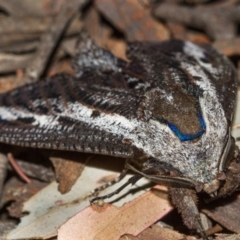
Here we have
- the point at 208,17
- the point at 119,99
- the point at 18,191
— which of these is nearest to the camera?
the point at 119,99

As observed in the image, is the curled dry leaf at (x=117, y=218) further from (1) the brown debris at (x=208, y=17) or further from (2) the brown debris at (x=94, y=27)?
(1) the brown debris at (x=208, y=17)

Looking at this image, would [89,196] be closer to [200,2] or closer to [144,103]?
[144,103]

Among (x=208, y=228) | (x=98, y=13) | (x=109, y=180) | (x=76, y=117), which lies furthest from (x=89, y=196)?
(x=98, y=13)

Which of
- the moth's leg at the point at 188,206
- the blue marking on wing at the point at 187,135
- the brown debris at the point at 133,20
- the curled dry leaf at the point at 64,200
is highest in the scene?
the blue marking on wing at the point at 187,135

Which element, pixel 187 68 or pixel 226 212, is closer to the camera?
pixel 226 212

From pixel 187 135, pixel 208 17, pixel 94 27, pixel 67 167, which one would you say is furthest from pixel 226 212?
pixel 94 27

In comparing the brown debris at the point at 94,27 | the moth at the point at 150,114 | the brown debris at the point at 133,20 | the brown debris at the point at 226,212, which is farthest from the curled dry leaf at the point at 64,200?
the brown debris at the point at 133,20

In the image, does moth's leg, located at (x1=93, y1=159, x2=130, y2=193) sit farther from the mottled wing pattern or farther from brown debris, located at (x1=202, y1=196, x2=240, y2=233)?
brown debris, located at (x1=202, y1=196, x2=240, y2=233)

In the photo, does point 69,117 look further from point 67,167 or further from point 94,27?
point 94,27
